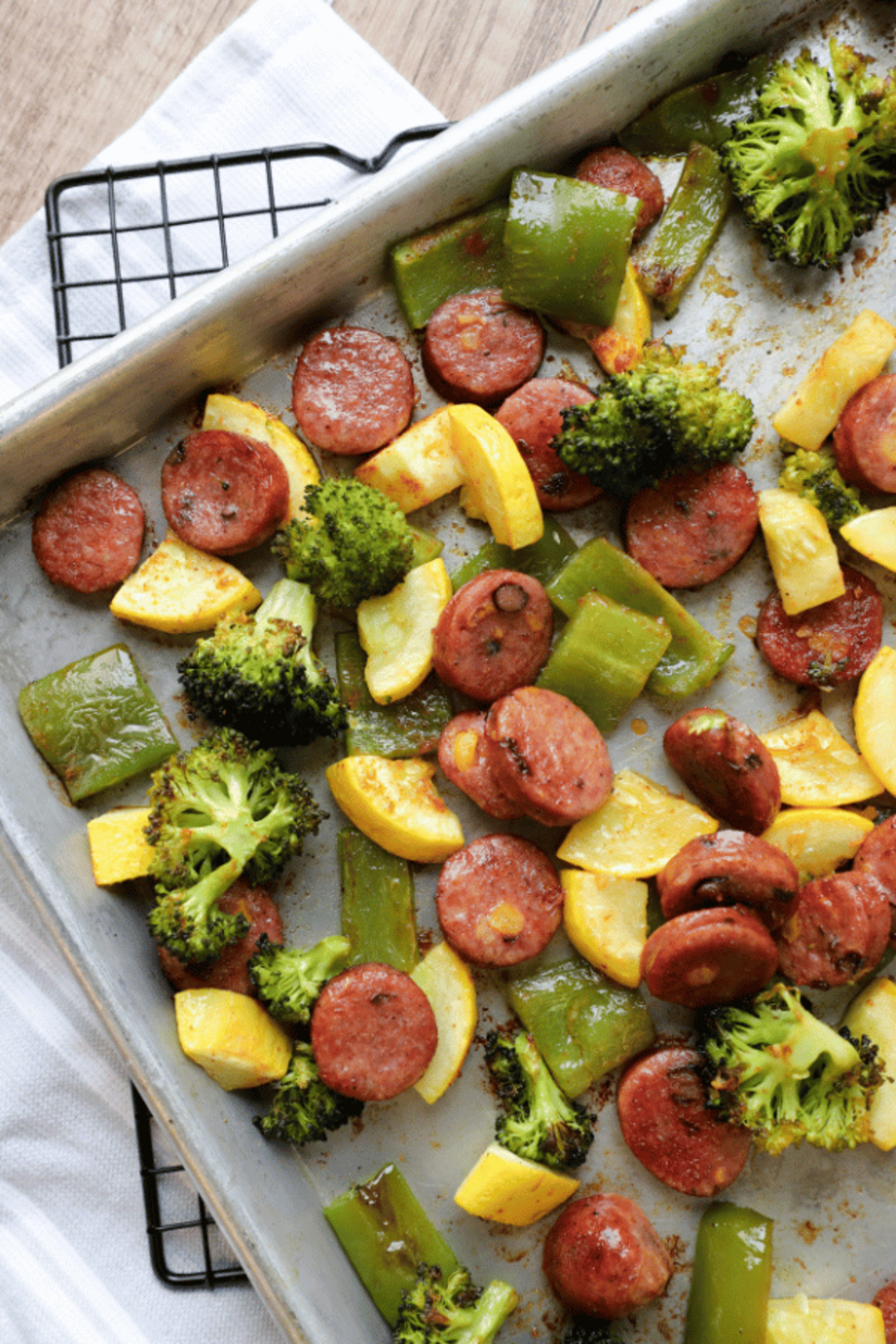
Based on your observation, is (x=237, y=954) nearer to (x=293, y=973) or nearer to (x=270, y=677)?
(x=293, y=973)

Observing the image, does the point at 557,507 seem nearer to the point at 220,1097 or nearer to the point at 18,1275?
the point at 220,1097

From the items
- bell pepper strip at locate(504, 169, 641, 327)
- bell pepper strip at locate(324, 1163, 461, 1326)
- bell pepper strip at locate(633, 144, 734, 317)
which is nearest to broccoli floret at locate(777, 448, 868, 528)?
bell pepper strip at locate(633, 144, 734, 317)

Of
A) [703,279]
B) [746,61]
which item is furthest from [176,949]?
[746,61]

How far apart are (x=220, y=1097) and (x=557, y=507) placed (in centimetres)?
174

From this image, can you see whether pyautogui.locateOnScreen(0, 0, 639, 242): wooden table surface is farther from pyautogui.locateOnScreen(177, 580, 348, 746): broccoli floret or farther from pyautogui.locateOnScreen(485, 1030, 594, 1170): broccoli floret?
pyautogui.locateOnScreen(485, 1030, 594, 1170): broccoli floret

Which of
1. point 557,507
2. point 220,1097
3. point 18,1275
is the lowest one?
point 18,1275

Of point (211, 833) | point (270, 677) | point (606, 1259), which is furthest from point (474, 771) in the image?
point (606, 1259)

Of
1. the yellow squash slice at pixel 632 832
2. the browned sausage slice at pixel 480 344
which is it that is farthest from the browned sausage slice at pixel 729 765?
the browned sausage slice at pixel 480 344

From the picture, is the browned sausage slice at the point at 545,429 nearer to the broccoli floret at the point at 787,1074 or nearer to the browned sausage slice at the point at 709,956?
the browned sausage slice at the point at 709,956

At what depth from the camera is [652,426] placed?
250 cm

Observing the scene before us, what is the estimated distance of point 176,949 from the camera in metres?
2.42

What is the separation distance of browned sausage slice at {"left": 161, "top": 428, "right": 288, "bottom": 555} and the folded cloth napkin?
70cm

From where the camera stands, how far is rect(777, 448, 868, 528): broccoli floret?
2645mm

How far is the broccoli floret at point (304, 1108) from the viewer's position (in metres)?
2.50
